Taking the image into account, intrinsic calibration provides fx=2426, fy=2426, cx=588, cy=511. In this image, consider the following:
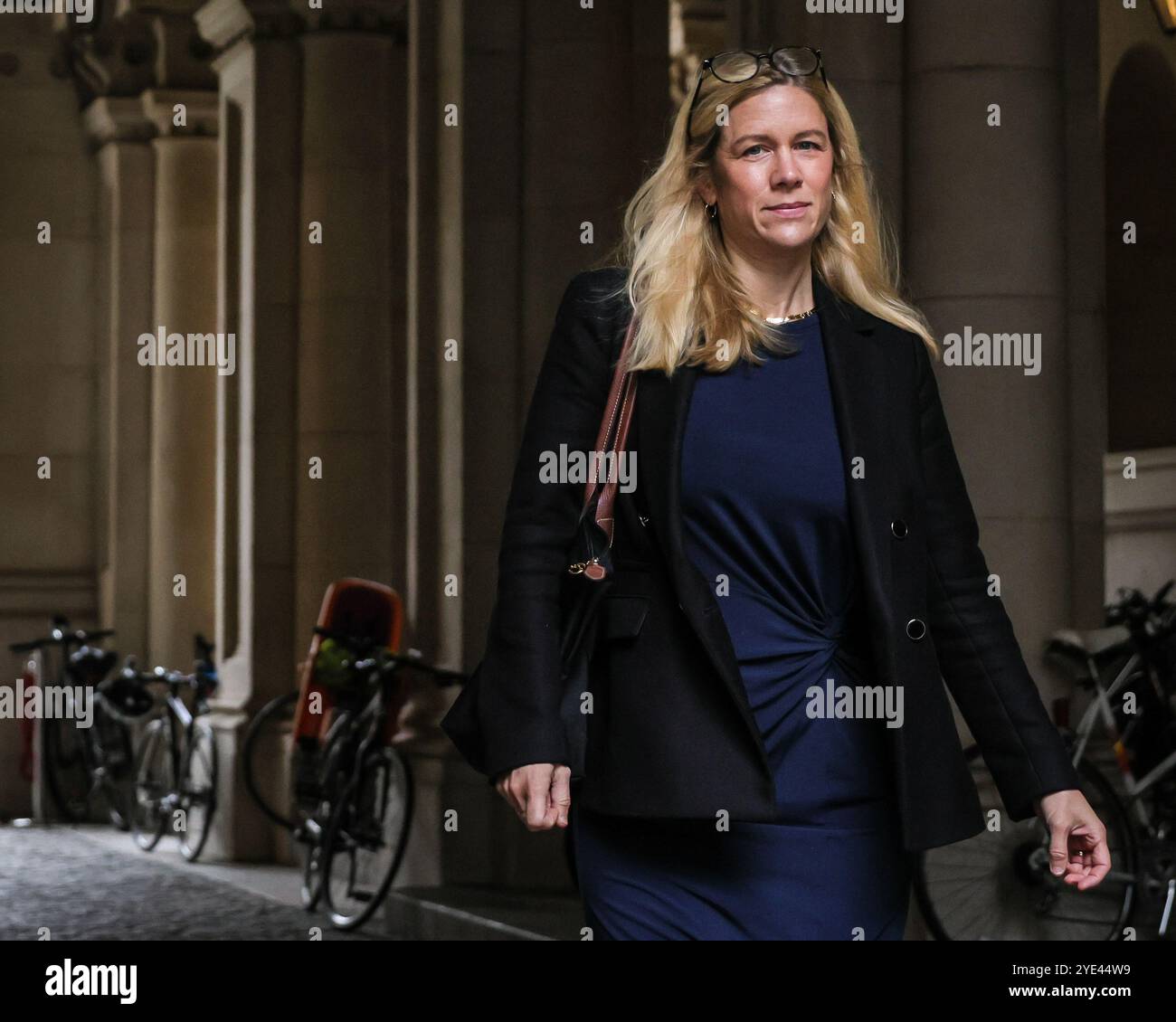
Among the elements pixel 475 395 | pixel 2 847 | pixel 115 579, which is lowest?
pixel 2 847

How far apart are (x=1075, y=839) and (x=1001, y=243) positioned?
13.6ft

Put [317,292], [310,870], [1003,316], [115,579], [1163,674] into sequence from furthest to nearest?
[115,579], [317,292], [310,870], [1163,674], [1003,316]

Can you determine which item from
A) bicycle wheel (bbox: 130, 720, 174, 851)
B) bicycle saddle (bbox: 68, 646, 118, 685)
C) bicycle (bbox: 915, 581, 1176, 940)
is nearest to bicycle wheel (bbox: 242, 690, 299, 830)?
bicycle wheel (bbox: 130, 720, 174, 851)

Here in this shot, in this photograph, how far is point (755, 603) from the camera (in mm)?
3121

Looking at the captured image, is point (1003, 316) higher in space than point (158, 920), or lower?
higher

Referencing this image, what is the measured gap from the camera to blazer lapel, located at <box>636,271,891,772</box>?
3.09 metres

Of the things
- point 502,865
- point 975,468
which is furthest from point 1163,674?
point 502,865

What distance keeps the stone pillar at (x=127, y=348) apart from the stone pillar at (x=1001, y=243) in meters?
12.2

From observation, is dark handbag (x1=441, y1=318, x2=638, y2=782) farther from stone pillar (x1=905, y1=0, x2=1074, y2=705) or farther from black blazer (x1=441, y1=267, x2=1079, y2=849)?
stone pillar (x1=905, y1=0, x2=1074, y2=705)

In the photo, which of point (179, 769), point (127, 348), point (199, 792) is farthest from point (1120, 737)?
point (127, 348)

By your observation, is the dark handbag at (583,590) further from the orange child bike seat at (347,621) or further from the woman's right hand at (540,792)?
the orange child bike seat at (347,621)

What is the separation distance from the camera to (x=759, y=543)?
3135 millimetres

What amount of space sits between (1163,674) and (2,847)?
9292 millimetres

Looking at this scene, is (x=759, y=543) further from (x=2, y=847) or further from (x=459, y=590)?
(x=2, y=847)
